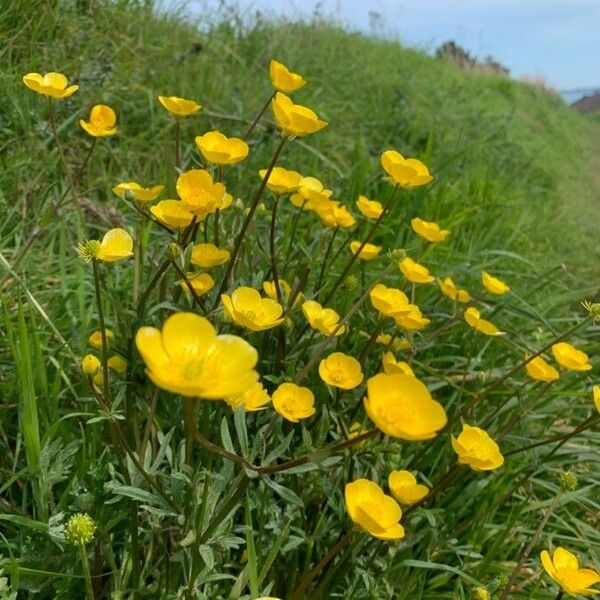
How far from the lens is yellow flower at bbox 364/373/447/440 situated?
0.80m

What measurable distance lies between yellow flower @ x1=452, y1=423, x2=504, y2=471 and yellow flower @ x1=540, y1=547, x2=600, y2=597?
199 mm

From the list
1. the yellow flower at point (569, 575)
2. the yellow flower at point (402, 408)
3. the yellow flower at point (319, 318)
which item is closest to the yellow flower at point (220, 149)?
the yellow flower at point (319, 318)

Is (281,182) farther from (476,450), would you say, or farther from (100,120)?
(476,450)

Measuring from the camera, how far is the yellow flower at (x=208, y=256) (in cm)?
121

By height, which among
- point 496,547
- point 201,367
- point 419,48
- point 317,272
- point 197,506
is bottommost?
Answer: point 496,547

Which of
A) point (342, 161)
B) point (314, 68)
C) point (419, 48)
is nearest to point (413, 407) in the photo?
point (342, 161)

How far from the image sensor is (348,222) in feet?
4.95

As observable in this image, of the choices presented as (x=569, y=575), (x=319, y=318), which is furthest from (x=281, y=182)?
(x=569, y=575)

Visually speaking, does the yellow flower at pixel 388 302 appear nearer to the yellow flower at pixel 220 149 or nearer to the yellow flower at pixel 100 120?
the yellow flower at pixel 220 149

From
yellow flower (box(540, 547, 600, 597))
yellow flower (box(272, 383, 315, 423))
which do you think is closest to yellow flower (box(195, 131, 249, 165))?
yellow flower (box(272, 383, 315, 423))

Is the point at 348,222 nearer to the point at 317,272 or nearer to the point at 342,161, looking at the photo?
the point at 317,272

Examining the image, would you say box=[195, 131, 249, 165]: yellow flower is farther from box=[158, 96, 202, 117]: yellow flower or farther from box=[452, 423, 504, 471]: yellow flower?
box=[452, 423, 504, 471]: yellow flower

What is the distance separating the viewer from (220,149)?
120 cm

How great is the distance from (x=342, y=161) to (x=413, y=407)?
2.49 metres
